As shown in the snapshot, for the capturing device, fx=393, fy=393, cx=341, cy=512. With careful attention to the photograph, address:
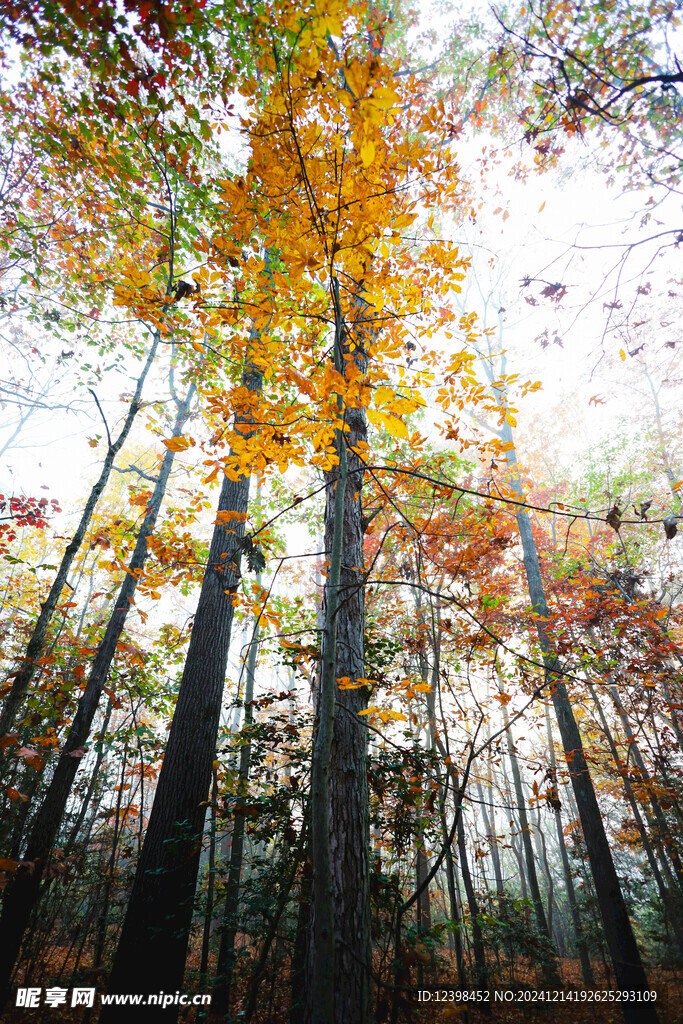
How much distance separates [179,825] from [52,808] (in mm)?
2369

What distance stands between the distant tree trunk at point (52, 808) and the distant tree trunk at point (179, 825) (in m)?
0.93

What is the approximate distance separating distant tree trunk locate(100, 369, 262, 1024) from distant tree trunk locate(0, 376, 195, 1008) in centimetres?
93

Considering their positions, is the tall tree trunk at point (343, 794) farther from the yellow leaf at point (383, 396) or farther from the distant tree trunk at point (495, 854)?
the distant tree trunk at point (495, 854)

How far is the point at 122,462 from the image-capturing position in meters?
15.0

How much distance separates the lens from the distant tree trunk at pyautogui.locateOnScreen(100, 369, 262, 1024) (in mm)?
2908

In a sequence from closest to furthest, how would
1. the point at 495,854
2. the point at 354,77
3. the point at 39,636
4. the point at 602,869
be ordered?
the point at 354,77, the point at 39,636, the point at 602,869, the point at 495,854

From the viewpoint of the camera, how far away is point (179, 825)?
129 inches

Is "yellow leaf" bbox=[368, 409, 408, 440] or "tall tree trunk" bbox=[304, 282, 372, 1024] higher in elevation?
"yellow leaf" bbox=[368, 409, 408, 440]

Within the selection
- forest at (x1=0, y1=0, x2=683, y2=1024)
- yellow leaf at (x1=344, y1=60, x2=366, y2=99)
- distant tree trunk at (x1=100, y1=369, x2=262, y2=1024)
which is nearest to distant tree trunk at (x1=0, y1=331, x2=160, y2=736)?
forest at (x1=0, y1=0, x2=683, y2=1024)

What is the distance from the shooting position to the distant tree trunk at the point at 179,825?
114 inches

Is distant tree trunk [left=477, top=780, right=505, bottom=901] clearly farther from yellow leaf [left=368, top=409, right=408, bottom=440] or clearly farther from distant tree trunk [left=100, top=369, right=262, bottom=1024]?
yellow leaf [left=368, top=409, right=408, bottom=440]

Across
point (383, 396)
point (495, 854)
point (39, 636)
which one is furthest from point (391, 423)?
point (495, 854)

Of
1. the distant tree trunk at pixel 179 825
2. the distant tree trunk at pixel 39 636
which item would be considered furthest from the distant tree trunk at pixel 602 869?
the distant tree trunk at pixel 39 636

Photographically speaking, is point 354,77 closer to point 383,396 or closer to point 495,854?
point 383,396
